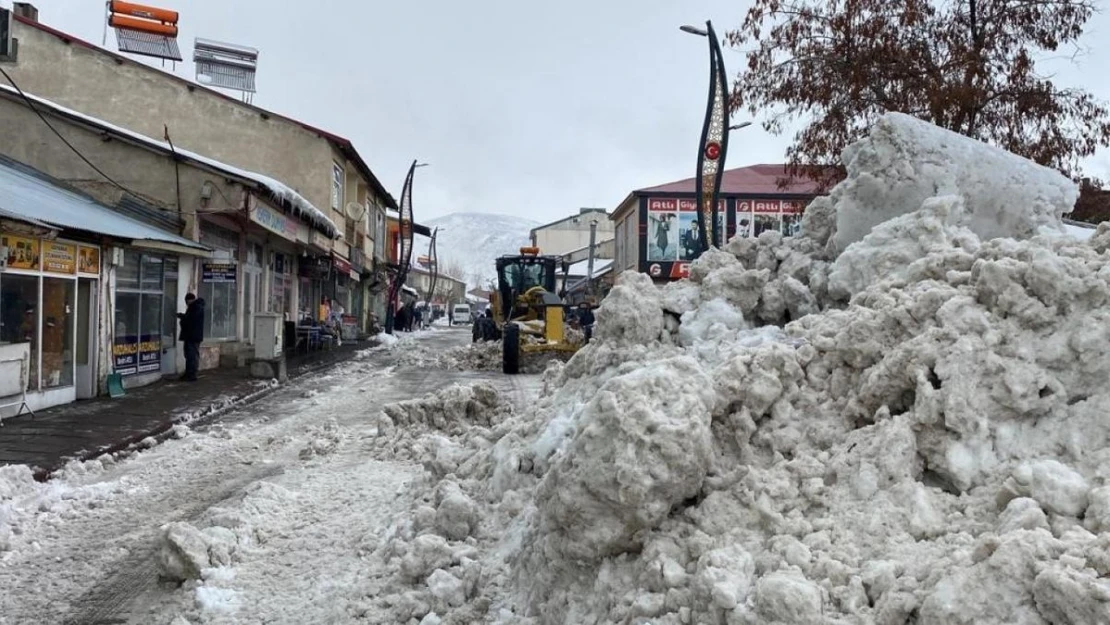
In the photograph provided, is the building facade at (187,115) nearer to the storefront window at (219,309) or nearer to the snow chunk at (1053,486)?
the storefront window at (219,309)

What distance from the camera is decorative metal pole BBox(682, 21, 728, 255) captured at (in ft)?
39.1

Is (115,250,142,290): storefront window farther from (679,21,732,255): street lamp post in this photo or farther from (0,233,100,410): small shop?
(679,21,732,255): street lamp post

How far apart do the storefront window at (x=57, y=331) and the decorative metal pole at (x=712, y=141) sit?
9488mm

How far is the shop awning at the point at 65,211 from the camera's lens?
1070cm

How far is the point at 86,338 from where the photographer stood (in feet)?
40.5

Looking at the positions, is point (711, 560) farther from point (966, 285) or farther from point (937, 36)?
point (937, 36)

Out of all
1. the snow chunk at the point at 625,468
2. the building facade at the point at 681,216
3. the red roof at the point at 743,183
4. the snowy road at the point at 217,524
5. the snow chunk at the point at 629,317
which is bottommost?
the snowy road at the point at 217,524

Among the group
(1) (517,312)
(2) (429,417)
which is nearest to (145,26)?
(1) (517,312)

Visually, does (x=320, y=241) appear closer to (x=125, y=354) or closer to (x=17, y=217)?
(x=125, y=354)

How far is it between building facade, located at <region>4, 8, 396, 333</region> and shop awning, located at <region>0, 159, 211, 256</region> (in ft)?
12.3

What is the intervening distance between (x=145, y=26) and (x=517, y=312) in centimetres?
1549

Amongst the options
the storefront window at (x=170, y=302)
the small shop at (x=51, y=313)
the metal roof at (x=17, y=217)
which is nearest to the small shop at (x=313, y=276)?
the storefront window at (x=170, y=302)

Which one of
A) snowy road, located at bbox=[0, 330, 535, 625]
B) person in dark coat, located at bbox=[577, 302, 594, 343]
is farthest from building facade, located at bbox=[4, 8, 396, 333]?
snowy road, located at bbox=[0, 330, 535, 625]

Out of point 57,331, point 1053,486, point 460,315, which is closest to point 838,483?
point 1053,486
